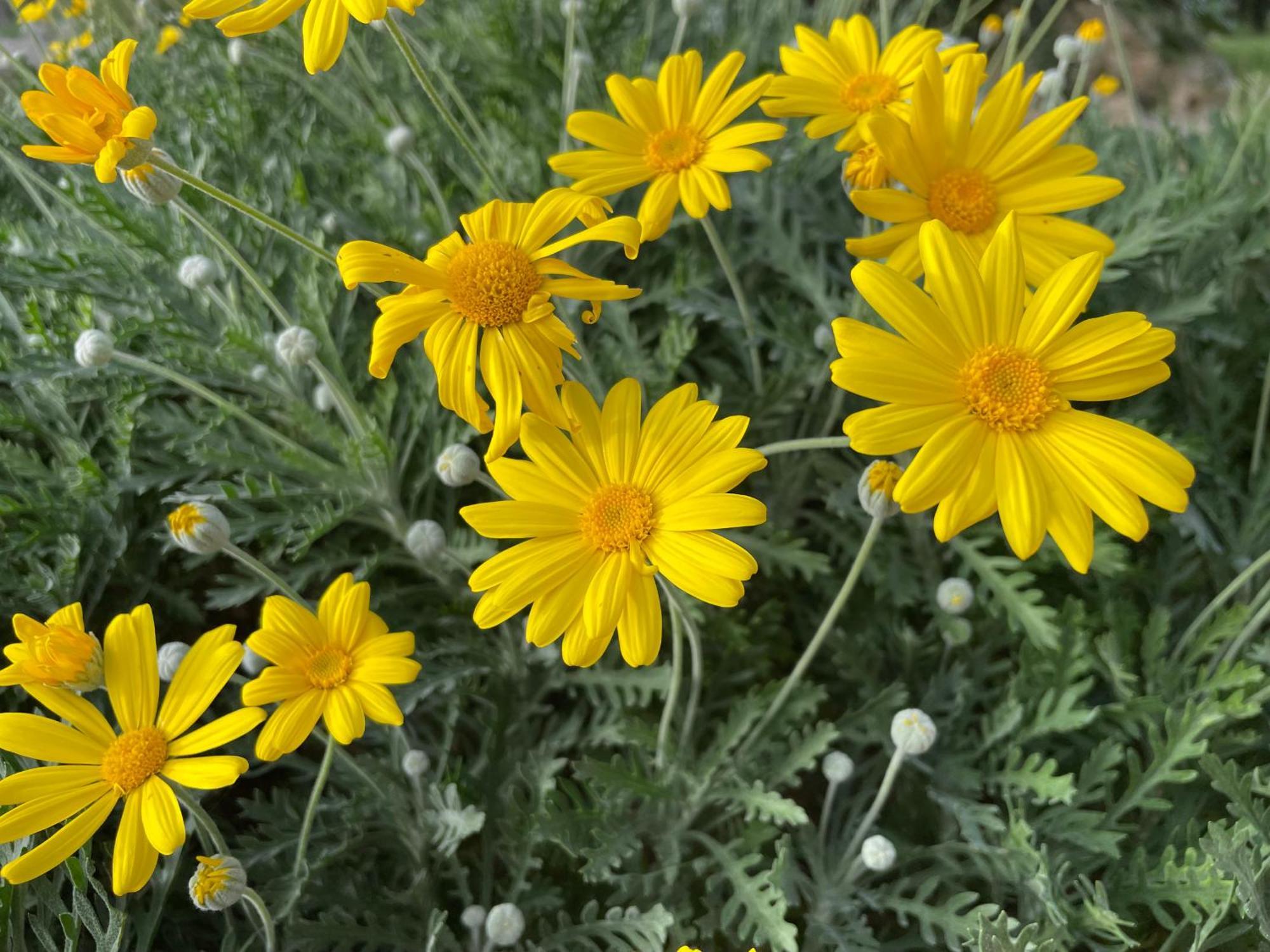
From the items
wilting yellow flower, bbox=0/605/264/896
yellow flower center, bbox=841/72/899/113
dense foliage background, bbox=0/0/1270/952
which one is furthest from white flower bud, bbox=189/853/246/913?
yellow flower center, bbox=841/72/899/113

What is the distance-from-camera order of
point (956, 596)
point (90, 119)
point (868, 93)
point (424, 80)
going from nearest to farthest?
point (90, 119)
point (424, 80)
point (868, 93)
point (956, 596)

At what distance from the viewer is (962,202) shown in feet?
3.58

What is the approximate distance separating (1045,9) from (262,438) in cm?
366

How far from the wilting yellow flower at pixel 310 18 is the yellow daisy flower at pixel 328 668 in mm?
570

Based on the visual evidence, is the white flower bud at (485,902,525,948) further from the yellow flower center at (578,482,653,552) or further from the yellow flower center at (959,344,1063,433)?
the yellow flower center at (959,344,1063,433)

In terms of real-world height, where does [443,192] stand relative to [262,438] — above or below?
above

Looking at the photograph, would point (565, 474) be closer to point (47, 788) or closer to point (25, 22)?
point (47, 788)

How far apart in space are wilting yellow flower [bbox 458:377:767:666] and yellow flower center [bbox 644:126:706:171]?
0.35 m

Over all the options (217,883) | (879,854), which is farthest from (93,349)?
(879,854)

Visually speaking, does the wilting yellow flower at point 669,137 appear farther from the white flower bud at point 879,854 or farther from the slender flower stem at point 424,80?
the white flower bud at point 879,854

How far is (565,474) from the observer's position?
949 millimetres

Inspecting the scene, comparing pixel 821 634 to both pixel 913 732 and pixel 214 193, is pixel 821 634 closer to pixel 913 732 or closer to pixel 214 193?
pixel 913 732

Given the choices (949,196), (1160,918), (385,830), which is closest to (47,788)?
(385,830)

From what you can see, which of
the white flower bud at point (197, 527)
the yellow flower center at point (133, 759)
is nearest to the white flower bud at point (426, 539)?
the white flower bud at point (197, 527)
